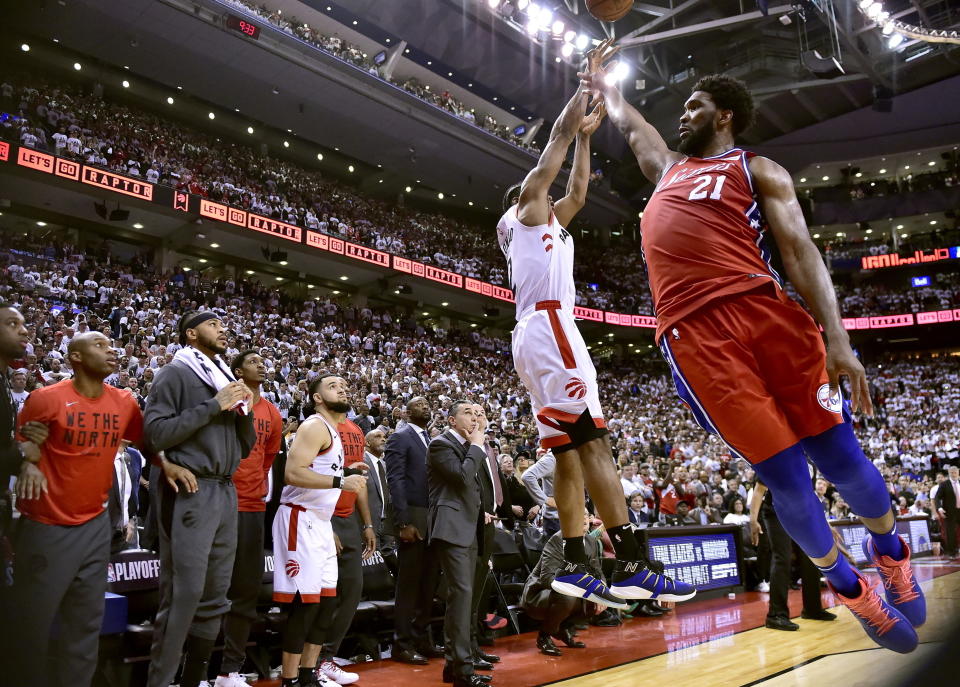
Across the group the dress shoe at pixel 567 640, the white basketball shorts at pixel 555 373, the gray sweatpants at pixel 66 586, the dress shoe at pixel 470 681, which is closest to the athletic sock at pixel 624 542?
the white basketball shorts at pixel 555 373

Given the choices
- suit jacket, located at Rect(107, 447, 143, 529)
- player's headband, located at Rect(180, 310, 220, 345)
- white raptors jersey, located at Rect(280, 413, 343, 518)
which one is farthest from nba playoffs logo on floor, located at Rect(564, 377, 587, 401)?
suit jacket, located at Rect(107, 447, 143, 529)

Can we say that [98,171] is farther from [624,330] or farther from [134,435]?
[624,330]

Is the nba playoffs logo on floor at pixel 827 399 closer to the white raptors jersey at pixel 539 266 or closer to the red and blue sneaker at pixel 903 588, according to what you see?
the red and blue sneaker at pixel 903 588

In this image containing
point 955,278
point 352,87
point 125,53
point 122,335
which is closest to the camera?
point 122,335

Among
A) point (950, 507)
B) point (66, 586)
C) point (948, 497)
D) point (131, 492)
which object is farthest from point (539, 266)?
point (950, 507)

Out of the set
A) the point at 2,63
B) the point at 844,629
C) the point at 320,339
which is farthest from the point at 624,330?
the point at 2,63

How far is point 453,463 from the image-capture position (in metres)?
5.16

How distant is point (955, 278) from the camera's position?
3152 cm

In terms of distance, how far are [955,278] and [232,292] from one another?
30.4m

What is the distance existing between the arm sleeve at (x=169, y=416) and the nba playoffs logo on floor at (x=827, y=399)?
2997 mm

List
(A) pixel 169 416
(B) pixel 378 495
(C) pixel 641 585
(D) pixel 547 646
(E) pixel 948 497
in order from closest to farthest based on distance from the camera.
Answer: (C) pixel 641 585 < (A) pixel 169 416 < (D) pixel 547 646 < (B) pixel 378 495 < (E) pixel 948 497

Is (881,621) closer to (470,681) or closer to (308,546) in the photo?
(470,681)

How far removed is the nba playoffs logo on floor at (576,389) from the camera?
3121 millimetres

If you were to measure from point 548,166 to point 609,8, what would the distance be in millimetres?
1206
